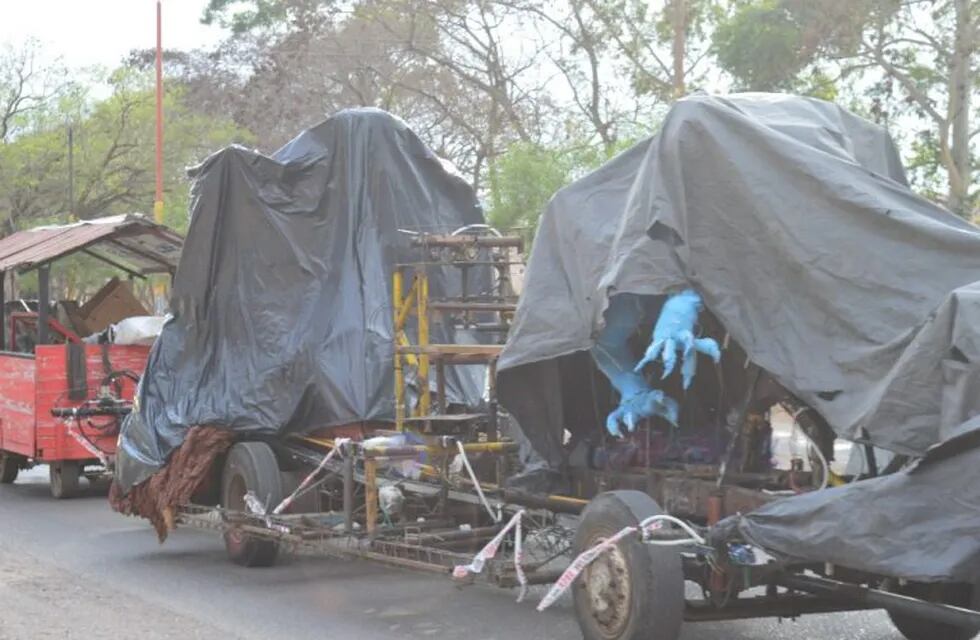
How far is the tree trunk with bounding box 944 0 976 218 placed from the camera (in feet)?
70.3

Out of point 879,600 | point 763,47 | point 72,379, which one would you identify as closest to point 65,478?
point 72,379

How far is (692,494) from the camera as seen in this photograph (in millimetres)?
6977

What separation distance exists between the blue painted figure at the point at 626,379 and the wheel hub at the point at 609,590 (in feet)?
2.56

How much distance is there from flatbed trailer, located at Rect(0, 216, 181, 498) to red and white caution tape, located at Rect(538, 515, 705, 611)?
834 cm

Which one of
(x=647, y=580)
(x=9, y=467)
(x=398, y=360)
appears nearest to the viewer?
(x=647, y=580)

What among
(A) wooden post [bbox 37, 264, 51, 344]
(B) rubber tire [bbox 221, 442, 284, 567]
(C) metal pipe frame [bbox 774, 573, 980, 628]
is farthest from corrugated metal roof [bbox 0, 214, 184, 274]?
(C) metal pipe frame [bbox 774, 573, 980, 628]

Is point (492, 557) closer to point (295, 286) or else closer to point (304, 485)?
point (304, 485)

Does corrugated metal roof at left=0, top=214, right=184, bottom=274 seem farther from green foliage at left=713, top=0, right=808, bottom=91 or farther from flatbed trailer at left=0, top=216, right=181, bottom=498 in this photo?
green foliage at left=713, top=0, right=808, bottom=91

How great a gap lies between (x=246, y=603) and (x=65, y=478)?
6587mm

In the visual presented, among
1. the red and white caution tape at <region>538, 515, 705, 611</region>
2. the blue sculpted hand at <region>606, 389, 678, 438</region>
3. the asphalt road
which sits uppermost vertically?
the blue sculpted hand at <region>606, 389, 678, 438</region>

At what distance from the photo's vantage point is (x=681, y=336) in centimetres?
645

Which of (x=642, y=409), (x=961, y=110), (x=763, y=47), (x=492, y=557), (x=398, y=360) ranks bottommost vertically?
(x=492, y=557)

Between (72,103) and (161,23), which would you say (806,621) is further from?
(72,103)

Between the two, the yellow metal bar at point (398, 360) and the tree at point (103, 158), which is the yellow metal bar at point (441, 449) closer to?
the yellow metal bar at point (398, 360)
